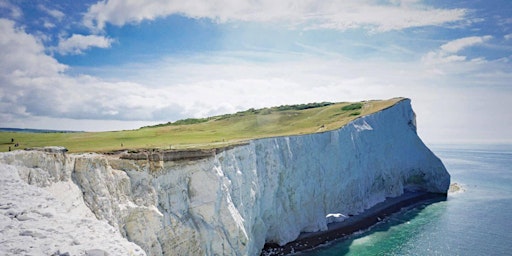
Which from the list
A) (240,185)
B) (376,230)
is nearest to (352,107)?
(376,230)

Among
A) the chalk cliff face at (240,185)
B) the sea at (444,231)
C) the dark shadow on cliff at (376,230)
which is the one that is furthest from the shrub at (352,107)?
the sea at (444,231)

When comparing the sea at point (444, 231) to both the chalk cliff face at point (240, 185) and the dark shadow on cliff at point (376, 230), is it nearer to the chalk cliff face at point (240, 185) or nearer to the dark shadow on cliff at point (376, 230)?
the dark shadow on cliff at point (376, 230)

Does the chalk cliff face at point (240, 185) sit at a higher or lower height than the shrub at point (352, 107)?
lower

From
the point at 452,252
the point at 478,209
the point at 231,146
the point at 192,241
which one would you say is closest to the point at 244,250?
the point at 192,241

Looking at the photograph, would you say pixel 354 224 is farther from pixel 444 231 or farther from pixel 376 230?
pixel 444 231

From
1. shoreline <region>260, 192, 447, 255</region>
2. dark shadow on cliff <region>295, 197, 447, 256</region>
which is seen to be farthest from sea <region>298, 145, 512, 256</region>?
shoreline <region>260, 192, 447, 255</region>

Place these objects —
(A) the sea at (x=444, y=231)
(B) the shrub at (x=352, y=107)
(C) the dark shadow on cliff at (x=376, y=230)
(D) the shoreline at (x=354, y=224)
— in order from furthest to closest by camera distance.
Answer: (B) the shrub at (x=352, y=107) < (A) the sea at (x=444, y=231) < (D) the shoreline at (x=354, y=224) < (C) the dark shadow on cliff at (x=376, y=230)

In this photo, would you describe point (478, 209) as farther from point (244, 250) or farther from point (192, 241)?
point (192, 241)
